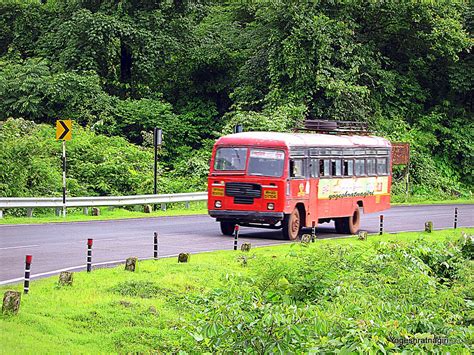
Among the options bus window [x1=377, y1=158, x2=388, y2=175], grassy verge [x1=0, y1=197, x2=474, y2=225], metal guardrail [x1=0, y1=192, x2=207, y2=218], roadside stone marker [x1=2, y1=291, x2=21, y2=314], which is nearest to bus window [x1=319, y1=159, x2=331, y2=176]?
bus window [x1=377, y1=158, x2=388, y2=175]

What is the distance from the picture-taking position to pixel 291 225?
27828 mm

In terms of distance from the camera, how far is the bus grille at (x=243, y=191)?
27.2 metres

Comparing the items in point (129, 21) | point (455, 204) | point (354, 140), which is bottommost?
point (455, 204)

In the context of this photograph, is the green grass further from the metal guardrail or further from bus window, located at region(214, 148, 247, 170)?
bus window, located at region(214, 148, 247, 170)

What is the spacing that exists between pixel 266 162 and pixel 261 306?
16.4 metres

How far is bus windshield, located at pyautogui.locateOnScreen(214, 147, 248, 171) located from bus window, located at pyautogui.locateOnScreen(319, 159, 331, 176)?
9.67 feet

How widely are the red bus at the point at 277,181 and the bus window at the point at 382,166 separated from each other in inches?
127

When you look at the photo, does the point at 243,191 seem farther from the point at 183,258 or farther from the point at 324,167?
the point at 183,258

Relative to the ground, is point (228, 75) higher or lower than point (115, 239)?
higher

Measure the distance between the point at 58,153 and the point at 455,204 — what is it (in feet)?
67.3

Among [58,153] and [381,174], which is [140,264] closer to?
[381,174]

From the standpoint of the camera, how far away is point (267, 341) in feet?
33.3

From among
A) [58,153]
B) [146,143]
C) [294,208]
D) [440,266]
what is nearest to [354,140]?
[294,208]

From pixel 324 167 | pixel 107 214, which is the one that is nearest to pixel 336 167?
pixel 324 167
